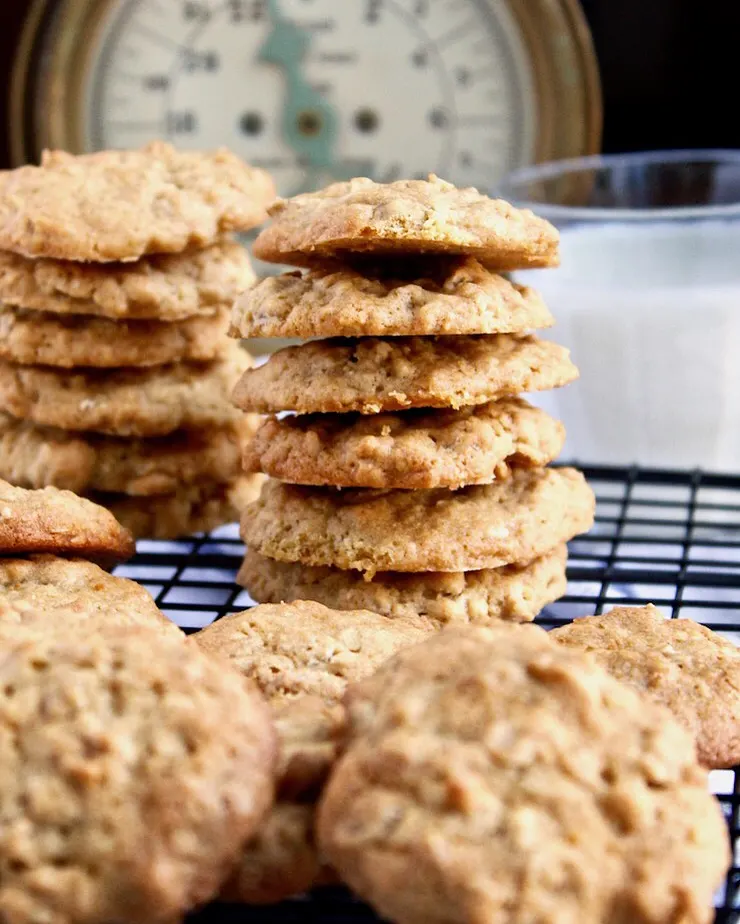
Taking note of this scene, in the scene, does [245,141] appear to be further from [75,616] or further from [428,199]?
[75,616]

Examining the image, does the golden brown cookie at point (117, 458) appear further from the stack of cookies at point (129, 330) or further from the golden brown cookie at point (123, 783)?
the golden brown cookie at point (123, 783)

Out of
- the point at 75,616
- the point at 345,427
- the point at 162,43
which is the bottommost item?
the point at 75,616

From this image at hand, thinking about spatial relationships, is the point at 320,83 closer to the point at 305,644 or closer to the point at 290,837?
the point at 305,644

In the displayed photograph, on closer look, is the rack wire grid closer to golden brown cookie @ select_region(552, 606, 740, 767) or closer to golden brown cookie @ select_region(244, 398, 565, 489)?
golden brown cookie @ select_region(552, 606, 740, 767)

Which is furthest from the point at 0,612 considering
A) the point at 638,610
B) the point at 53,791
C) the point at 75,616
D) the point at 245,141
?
the point at 245,141

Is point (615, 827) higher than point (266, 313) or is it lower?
lower

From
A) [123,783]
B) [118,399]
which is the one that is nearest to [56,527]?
[118,399]

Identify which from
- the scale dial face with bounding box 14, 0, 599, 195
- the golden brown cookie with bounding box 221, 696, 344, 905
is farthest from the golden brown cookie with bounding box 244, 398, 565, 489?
the scale dial face with bounding box 14, 0, 599, 195
